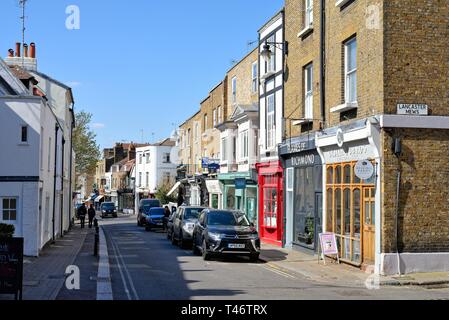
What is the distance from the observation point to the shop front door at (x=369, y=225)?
1653 cm

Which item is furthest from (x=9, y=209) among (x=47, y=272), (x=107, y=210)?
(x=107, y=210)

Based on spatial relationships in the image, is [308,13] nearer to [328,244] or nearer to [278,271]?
[328,244]

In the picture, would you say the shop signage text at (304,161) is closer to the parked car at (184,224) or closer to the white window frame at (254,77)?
the parked car at (184,224)

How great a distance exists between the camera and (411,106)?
631 inches

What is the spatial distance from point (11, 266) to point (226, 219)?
11.4 m

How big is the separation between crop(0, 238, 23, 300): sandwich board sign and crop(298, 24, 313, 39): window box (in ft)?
45.9

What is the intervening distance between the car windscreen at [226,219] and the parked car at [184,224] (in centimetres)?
266

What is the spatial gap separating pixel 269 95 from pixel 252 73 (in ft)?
17.7

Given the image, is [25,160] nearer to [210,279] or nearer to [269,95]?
[210,279]

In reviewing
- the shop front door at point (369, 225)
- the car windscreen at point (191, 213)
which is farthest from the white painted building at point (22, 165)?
the shop front door at point (369, 225)

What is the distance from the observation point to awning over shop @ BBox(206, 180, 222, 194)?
39219 millimetres

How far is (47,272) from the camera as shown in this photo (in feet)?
52.0

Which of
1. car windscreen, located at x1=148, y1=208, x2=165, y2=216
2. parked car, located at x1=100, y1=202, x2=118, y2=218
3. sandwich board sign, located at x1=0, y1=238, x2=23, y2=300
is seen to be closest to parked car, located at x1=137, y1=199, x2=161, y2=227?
car windscreen, located at x1=148, y1=208, x2=165, y2=216
